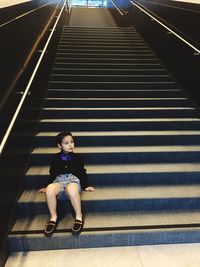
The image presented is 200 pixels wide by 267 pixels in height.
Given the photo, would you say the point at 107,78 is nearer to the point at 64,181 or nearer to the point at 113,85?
the point at 113,85

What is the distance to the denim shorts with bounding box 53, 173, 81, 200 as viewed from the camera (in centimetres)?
281

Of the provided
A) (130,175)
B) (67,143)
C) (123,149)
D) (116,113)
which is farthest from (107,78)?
(67,143)

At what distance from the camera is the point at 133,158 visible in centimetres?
342

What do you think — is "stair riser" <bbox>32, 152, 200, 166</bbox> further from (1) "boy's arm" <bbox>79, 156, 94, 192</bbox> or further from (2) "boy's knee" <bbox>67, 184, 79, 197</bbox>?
(2) "boy's knee" <bbox>67, 184, 79, 197</bbox>

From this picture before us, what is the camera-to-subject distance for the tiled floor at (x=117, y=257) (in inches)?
96.0

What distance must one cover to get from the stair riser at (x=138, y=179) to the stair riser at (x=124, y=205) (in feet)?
0.98

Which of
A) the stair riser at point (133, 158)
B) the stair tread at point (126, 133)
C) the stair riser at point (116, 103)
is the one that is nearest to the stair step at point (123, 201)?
the stair riser at point (133, 158)

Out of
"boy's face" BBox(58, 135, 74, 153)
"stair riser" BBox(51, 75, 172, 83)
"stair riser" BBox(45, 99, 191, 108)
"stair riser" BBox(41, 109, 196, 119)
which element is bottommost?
"boy's face" BBox(58, 135, 74, 153)

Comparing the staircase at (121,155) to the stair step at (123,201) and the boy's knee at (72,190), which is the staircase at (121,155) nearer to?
the stair step at (123,201)

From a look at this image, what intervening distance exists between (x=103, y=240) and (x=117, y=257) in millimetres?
194

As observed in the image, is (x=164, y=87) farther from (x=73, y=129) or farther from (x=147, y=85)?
(x=73, y=129)

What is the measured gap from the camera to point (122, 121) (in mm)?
3883

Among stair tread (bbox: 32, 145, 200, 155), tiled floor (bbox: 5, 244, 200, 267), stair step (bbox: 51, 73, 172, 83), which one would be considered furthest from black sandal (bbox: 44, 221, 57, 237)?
stair step (bbox: 51, 73, 172, 83)

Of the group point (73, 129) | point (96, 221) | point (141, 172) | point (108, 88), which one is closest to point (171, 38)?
point (108, 88)
